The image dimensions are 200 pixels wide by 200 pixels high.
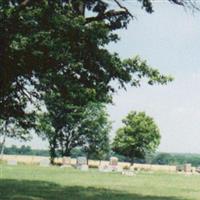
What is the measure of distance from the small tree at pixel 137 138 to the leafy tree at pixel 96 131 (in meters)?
4.80

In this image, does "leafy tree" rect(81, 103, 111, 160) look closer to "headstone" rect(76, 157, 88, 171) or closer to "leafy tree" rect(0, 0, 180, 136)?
"headstone" rect(76, 157, 88, 171)

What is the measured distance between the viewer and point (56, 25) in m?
19.0

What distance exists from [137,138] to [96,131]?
9.47 metres

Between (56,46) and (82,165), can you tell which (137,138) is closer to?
(82,165)

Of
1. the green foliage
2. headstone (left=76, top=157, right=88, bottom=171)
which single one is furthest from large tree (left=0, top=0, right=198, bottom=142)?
the green foliage

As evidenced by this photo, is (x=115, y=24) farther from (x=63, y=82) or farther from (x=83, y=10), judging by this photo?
(x=63, y=82)

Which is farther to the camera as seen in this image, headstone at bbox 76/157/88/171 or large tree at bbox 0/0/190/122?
headstone at bbox 76/157/88/171

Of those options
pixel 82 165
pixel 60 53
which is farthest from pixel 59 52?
pixel 82 165

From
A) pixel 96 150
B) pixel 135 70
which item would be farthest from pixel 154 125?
pixel 135 70

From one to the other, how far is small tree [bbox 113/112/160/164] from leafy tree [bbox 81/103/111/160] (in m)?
4.80

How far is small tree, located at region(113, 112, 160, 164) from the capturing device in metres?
104

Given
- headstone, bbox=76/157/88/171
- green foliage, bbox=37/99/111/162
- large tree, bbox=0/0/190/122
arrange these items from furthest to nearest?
green foliage, bbox=37/99/111/162 < headstone, bbox=76/157/88/171 < large tree, bbox=0/0/190/122

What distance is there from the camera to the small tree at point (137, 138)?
103750mm

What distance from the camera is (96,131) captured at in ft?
325
